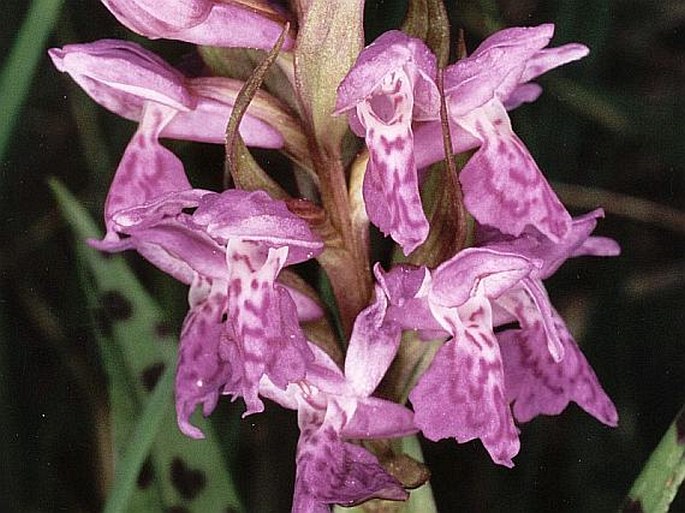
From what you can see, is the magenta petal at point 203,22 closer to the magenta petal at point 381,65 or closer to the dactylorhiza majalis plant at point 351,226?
the dactylorhiza majalis plant at point 351,226

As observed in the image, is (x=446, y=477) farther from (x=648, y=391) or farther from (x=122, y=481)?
(x=122, y=481)

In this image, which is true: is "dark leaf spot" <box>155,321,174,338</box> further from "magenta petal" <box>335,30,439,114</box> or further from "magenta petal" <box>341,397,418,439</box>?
"magenta petal" <box>335,30,439,114</box>

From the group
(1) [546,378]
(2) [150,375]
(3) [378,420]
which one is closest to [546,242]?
(1) [546,378]

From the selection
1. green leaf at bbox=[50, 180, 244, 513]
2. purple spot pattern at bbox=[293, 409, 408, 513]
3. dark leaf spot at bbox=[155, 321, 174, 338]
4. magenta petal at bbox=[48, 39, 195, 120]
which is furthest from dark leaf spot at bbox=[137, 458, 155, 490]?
magenta petal at bbox=[48, 39, 195, 120]

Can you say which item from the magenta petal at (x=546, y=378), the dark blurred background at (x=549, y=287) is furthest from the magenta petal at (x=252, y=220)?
the dark blurred background at (x=549, y=287)

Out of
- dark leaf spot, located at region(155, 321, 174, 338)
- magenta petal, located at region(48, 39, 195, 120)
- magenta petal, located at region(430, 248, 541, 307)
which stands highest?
magenta petal, located at region(48, 39, 195, 120)

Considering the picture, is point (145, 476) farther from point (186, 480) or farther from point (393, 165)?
point (393, 165)
